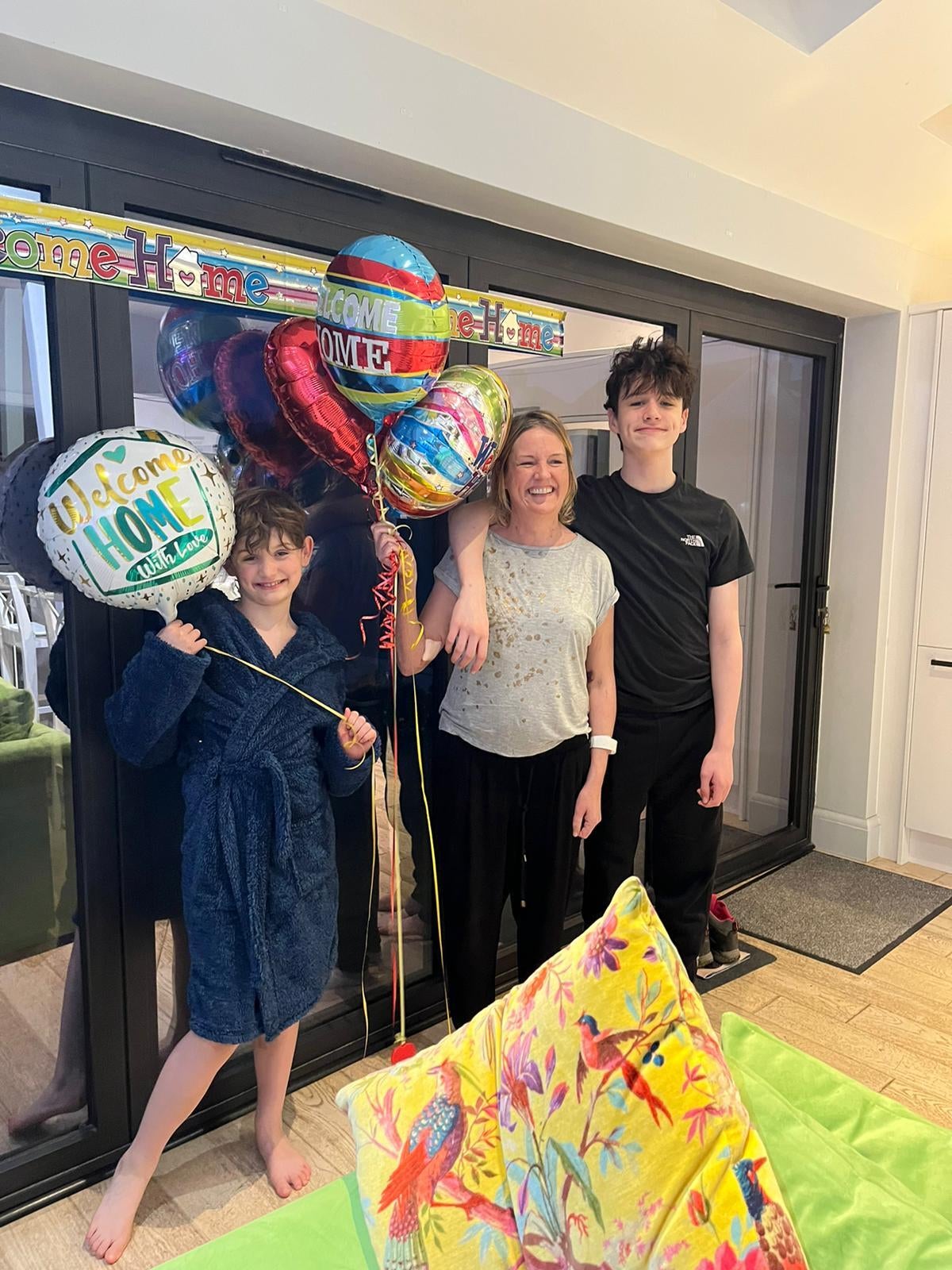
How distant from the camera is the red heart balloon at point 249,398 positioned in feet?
5.59

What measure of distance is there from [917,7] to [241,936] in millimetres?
2526

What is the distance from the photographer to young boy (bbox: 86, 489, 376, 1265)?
163 centimetres

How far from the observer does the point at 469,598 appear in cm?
182

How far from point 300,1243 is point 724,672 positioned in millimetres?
1559

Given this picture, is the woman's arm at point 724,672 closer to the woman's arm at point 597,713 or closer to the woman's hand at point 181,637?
the woman's arm at point 597,713

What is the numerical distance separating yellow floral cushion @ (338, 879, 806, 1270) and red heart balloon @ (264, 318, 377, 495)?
0.99 m

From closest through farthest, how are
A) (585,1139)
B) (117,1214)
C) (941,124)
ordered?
(585,1139) < (117,1214) < (941,124)

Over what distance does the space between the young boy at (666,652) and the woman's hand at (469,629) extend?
17.6 inches

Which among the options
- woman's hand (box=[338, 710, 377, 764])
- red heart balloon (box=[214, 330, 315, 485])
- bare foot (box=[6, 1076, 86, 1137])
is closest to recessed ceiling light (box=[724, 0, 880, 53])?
red heart balloon (box=[214, 330, 315, 485])

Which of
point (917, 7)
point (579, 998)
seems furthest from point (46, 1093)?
point (917, 7)

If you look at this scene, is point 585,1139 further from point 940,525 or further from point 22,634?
point 940,525

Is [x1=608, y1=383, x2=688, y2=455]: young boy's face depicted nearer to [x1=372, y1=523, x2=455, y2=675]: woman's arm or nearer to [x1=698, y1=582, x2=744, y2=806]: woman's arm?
[x1=698, y1=582, x2=744, y2=806]: woman's arm

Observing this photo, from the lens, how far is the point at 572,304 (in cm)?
240

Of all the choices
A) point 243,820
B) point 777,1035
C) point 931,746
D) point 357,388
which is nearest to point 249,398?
point 357,388
